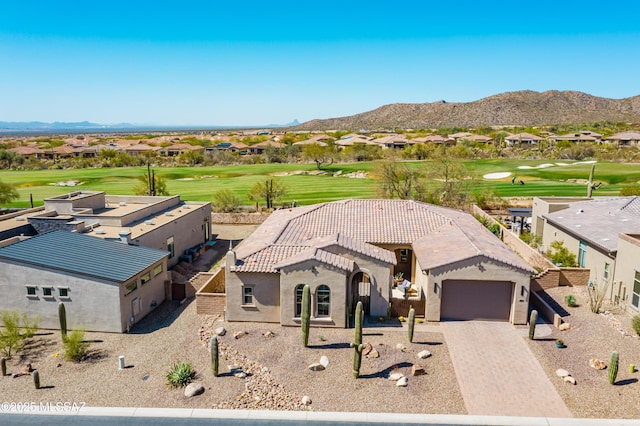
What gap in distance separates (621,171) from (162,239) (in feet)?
219

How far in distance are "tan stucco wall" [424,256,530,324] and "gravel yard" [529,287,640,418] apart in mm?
1745

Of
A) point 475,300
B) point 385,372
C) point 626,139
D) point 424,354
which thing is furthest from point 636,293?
point 626,139

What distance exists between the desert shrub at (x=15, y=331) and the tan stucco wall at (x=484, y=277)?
58.0 feet

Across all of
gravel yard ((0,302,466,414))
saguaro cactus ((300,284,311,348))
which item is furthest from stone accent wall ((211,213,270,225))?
saguaro cactus ((300,284,311,348))

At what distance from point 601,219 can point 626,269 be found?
7225 millimetres

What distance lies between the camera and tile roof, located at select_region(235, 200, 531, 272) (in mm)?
22250

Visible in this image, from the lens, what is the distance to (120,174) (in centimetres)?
7788

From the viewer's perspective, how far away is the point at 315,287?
21.2m

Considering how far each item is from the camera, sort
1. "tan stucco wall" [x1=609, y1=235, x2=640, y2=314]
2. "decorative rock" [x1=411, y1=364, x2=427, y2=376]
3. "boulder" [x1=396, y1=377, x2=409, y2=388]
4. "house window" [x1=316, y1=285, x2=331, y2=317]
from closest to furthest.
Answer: "boulder" [x1=396, y1=377, x2=409, y2=388] < "decorative rock" [x1=411, y1=364, x2=427, y2=376] < "house window" [x1=316, y1=285, x2=331, y2=317] < "tan stucco wall" [x1=609, y1=235, x2=640, y2=314]

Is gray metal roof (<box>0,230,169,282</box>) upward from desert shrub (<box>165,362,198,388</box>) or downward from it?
upward

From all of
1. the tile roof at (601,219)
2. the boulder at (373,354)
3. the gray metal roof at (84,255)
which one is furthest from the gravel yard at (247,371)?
the tile roof at (601,219)

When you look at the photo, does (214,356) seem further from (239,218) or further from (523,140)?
(523,140)

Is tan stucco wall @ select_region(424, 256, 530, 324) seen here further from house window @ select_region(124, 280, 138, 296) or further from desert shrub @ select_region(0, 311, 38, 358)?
desert shrub @ select_region(0, 311, 38, 358)

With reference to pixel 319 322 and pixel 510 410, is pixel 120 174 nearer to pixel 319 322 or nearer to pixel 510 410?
pixel 319 322
